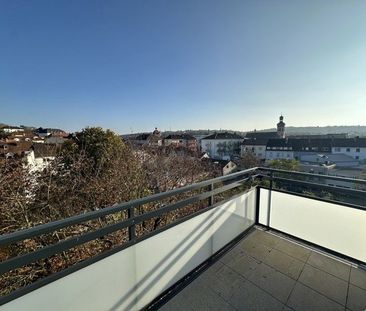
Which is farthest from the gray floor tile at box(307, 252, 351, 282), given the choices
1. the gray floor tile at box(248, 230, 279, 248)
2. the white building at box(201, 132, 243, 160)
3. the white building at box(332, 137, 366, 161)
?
the white building at box(332, 137, 366, 161)

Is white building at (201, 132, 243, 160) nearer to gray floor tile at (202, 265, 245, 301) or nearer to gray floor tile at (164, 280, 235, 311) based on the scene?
gray floor tile at (202, 265, 245, 301)

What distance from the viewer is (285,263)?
2.23m

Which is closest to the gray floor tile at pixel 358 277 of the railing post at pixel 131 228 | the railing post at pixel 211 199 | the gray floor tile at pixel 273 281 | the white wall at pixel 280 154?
the gray floor tile at pixel 273 281

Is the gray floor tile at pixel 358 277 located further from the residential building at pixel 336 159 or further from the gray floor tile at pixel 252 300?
the residential building at pixel 336 159

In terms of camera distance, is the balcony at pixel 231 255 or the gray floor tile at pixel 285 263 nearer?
the balcony at pixel 231 255

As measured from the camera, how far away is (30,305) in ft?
3.24

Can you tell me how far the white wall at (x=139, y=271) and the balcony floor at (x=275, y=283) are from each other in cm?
20

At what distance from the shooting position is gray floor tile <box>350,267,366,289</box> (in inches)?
74.4

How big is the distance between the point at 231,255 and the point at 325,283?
899mm

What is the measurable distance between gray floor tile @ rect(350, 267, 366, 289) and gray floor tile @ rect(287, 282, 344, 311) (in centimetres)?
43

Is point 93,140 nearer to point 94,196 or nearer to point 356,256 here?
point 94,196

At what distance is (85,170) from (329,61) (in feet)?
23.4

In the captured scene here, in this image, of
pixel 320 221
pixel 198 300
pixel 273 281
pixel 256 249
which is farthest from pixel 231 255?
pixel 320 221

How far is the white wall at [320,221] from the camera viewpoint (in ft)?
7.21
